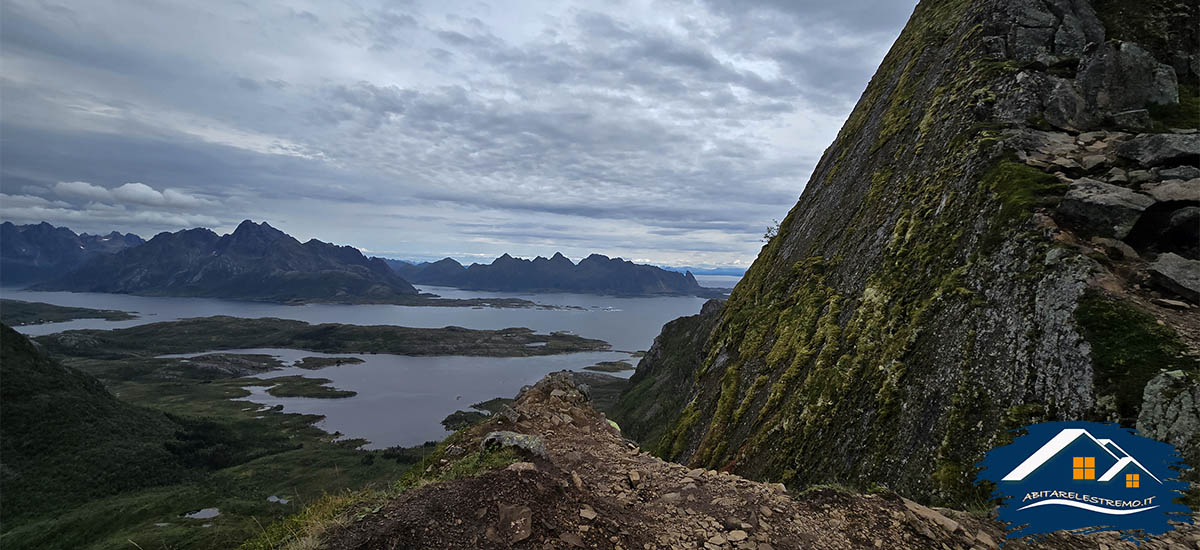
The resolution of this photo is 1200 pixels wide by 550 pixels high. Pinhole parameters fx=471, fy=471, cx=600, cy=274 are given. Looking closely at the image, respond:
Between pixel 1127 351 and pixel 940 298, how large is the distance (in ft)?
15.6

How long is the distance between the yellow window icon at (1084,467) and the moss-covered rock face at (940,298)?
0.92 meters

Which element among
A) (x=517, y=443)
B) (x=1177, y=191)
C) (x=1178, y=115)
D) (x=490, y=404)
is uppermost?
(x=1178, y=115)

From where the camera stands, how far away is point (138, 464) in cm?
10369

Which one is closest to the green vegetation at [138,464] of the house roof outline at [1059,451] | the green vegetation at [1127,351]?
the house roof outline at [1059,451]

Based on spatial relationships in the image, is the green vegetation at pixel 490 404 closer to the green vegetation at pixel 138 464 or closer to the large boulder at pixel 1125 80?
the green vegetation at pixel 138 464

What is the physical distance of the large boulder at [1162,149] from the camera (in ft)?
40.6

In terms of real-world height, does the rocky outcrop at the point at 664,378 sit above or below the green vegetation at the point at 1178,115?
below

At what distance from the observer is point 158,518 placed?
3100 inches

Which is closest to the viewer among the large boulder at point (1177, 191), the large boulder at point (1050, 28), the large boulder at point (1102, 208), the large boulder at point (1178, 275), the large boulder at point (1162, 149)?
the large boulder at point (1178, 275)

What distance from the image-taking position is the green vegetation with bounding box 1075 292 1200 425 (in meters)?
8.30

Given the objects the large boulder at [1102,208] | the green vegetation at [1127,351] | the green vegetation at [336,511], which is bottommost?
the green vegetation at [336,511]

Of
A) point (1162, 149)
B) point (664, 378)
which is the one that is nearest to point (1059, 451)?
point (1162, 149)

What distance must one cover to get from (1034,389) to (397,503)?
1259 centimetres

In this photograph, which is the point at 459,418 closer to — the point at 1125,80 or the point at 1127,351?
the point at 1125,80
